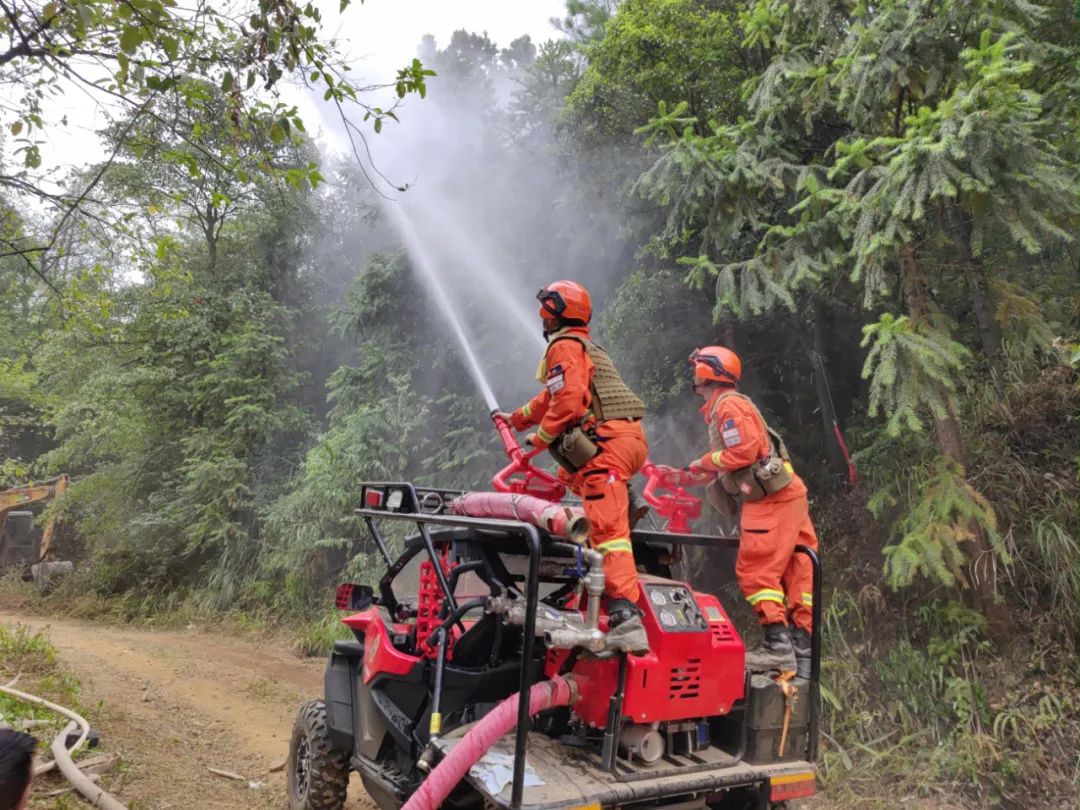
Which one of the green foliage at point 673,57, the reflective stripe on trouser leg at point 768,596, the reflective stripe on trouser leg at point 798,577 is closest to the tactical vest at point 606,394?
the reflective stripe on trouser leg at point 798,577

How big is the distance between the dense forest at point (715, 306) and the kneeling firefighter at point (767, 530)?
1467 mm

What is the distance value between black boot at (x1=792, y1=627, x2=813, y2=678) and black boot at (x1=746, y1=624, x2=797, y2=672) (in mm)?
43

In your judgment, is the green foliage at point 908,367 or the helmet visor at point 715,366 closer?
the helmet visor at point 715,366

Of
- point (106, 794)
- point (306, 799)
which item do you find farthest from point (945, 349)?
point (106, 794)

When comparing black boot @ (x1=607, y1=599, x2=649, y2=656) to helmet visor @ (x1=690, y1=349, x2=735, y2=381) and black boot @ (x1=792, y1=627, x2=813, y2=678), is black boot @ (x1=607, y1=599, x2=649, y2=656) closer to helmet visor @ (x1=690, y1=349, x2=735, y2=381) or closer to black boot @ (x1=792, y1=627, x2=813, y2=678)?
black boot @ (x1=792, y1=627, x2=813, y2=678)

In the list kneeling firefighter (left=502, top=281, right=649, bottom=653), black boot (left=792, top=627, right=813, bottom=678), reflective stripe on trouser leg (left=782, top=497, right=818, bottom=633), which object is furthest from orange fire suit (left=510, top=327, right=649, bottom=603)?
black boot (left=792, top=627, right=813, bottom=678)

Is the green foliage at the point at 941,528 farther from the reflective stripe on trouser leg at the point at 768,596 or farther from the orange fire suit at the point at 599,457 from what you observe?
the orange fire suit at the point at 599,457

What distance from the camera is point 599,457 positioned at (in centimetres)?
409

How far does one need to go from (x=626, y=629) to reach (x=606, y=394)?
1.35 metres

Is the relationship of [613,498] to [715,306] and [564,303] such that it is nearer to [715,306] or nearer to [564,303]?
[564,303]

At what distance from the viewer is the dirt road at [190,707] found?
217 inches

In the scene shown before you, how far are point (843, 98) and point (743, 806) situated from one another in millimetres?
5170

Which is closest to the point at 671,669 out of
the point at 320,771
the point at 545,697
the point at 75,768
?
the point at 545,697

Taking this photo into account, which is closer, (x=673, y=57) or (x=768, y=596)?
(x=768, y=596)
